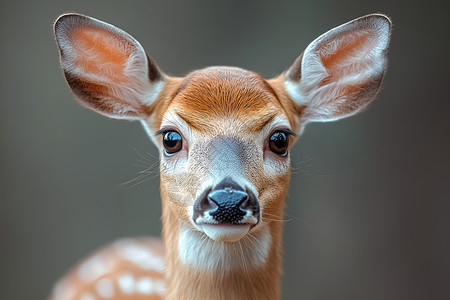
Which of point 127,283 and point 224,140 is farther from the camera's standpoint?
point 127,283

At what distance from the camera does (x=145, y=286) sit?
3.37 metres

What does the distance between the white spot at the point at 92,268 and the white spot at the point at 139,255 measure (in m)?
0.14

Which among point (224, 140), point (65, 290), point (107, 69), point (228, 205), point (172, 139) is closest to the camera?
point (228, 205)

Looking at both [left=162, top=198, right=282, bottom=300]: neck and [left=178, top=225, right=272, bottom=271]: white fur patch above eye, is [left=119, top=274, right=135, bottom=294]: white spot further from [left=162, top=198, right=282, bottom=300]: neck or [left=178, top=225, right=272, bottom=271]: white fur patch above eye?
[left=178, top=225, right=272, bottom=271]: white fur patch above eye

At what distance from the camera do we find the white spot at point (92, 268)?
12.1 ft

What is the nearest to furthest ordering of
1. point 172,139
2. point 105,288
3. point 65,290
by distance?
point 172,139
point 105,288
point 65,290

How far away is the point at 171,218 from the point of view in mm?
2303

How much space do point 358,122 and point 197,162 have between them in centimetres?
288

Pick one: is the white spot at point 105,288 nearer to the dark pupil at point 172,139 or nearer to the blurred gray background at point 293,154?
the blurred gray background at point 293,154

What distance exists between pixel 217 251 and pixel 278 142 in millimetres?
454

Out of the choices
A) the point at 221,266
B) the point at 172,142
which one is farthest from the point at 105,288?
the point at 172,142

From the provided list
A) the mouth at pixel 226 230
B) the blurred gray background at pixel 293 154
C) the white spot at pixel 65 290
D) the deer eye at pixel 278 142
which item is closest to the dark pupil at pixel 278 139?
the deer eye at pixel 278 142

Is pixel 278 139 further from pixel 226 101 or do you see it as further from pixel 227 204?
pixel 227 204

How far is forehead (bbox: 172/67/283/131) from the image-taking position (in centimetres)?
209
